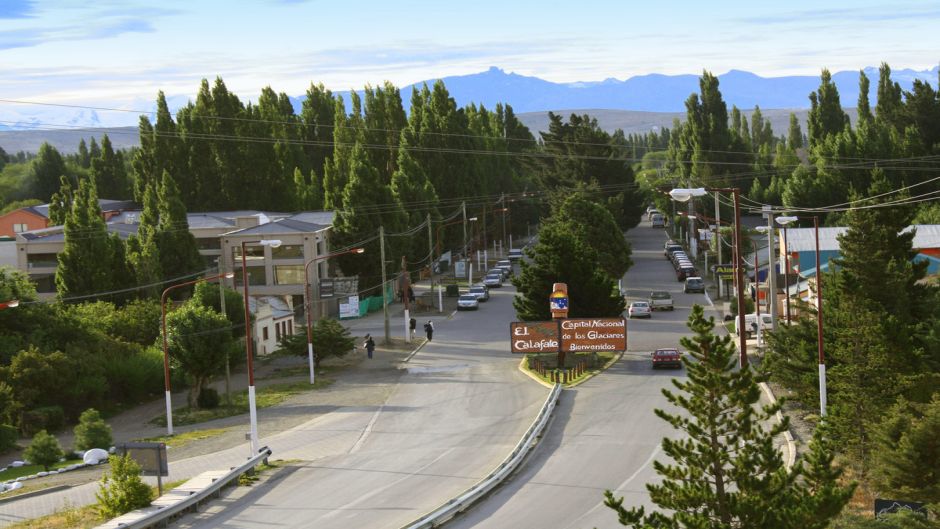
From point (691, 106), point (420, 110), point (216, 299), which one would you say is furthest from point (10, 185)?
point (216, 299)

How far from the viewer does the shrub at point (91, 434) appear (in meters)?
43.9

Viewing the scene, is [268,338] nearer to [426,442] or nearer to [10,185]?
[426,442]

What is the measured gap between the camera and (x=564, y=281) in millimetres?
60750

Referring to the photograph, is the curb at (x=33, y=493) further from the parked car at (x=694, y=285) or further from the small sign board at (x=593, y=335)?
the parked car at (x=694, y=285)

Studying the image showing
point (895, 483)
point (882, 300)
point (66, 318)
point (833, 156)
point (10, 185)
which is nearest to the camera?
point (895, 483)

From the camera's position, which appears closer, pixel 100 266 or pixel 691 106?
pixel 100 266

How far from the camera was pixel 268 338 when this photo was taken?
70.6 m

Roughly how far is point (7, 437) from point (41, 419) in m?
4.20

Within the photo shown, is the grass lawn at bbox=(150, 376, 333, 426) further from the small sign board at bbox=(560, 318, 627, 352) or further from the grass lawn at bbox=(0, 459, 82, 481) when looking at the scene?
the small sign board at bbox=(560, 318, 627, 352)

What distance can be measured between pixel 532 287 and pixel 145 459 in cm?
3135

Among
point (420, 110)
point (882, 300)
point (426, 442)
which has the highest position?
point (420, 110)

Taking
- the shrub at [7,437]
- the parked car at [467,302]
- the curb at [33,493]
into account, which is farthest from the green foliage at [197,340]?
the parked car at [467,302]

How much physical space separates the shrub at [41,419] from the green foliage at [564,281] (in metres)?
22.5

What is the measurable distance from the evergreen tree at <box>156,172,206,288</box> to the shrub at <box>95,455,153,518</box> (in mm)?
49617
